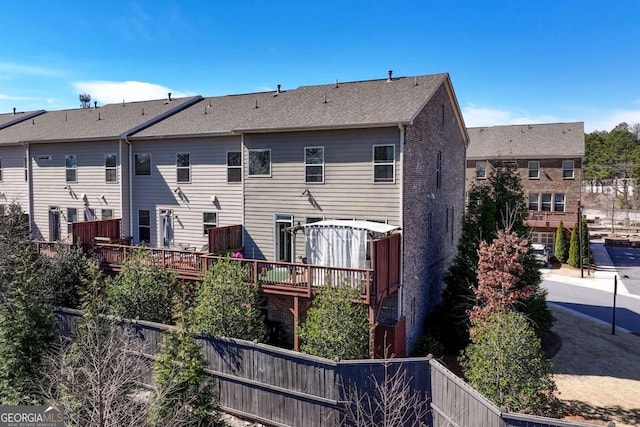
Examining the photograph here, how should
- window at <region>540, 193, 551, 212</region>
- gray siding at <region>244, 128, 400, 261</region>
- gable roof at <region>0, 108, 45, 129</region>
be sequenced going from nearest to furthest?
1. gray siding at <region>244, 128, 400, 261</region>
2. gable roof at <region>0, 108, 45, 129</region>
3. window at <region>540, 193, 551, 212</region>

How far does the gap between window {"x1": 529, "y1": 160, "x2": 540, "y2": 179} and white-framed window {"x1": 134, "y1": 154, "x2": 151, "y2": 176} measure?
30.6 m

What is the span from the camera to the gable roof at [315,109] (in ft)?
47.3

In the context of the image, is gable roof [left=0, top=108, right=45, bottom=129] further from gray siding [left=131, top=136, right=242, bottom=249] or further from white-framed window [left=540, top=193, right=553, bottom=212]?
white-framed window [left=540, top=193, right=553, bottom=212]

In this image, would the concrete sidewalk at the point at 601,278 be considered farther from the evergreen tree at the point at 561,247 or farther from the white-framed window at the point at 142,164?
the white-framed window at the point at 142,164

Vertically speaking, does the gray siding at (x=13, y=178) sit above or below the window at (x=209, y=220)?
above

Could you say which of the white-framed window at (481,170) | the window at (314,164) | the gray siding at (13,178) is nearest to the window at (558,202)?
the white-framed window at (481,170)

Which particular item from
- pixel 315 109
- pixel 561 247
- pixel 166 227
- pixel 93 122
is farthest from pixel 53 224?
pixel 561 247

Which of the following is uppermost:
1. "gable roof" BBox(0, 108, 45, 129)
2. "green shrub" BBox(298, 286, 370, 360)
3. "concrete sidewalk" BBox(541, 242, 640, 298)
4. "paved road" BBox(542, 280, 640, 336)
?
"gable roof" BBox(0, 108, 45, 129)

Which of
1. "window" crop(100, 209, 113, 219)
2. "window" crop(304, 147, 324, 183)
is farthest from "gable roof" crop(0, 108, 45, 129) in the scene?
"window" crop(304, 147, 324, 183)

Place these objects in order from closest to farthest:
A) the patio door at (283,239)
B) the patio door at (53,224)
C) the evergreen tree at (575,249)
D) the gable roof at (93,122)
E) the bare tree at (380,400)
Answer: the bare tree at (380,400)
the patio door at (283,239)
the gable roof at (93,122)
the patio door at (53,224)
the evergreen tree at (575,249)

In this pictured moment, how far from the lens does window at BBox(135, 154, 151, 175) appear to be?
1941 cm

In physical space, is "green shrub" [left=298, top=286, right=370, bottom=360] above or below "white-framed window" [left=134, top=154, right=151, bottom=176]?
below

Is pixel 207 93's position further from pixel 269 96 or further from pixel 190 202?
pixel 190 202

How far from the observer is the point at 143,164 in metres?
19.5
